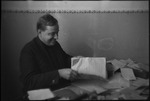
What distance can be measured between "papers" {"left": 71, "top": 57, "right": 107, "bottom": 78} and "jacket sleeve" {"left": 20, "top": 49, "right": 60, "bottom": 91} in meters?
0.12

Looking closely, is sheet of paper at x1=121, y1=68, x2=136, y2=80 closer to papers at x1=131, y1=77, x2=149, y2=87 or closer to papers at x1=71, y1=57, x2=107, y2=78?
papers at x1=131, y1=77, x2=149, y2=87

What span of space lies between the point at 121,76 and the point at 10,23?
78 centimetres

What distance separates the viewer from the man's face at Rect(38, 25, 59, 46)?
1.16 m

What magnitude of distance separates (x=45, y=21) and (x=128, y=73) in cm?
61

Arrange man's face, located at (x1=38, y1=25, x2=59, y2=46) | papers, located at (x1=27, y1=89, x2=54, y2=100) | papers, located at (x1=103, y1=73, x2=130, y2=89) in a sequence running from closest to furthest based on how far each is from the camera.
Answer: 1. papers, located at (x1=27, y1=89, x2=54, y2=100)
2. papers, located at (x1=103, y1=73, x2=130, y2=89)
3. man's face, located at (x1=38, y1=25, x2=59, y2=46)

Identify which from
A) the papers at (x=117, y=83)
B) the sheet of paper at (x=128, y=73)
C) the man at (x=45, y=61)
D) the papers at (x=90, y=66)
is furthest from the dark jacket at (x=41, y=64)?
the sheet of paper at (x=128, y=73)

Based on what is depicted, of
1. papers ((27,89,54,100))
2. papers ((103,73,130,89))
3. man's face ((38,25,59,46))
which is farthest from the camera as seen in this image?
man's face ((38,25,59,46))

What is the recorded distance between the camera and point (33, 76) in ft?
3.46

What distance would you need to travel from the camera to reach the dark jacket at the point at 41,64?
3.39 feet

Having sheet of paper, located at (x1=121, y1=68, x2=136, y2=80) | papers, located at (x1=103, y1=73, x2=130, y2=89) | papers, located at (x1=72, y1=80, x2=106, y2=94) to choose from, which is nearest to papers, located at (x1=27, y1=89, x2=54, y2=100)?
papers, located at (x1=72, y1=80, x2=106, y2=94)

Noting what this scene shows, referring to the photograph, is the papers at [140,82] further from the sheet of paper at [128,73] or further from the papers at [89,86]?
the papers at [89,86]

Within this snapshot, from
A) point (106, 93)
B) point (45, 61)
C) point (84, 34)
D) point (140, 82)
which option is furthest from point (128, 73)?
point (45, 61)

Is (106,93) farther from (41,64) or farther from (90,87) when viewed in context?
(41,64)

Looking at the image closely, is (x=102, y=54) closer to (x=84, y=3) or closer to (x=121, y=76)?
(x=121, y=76)
